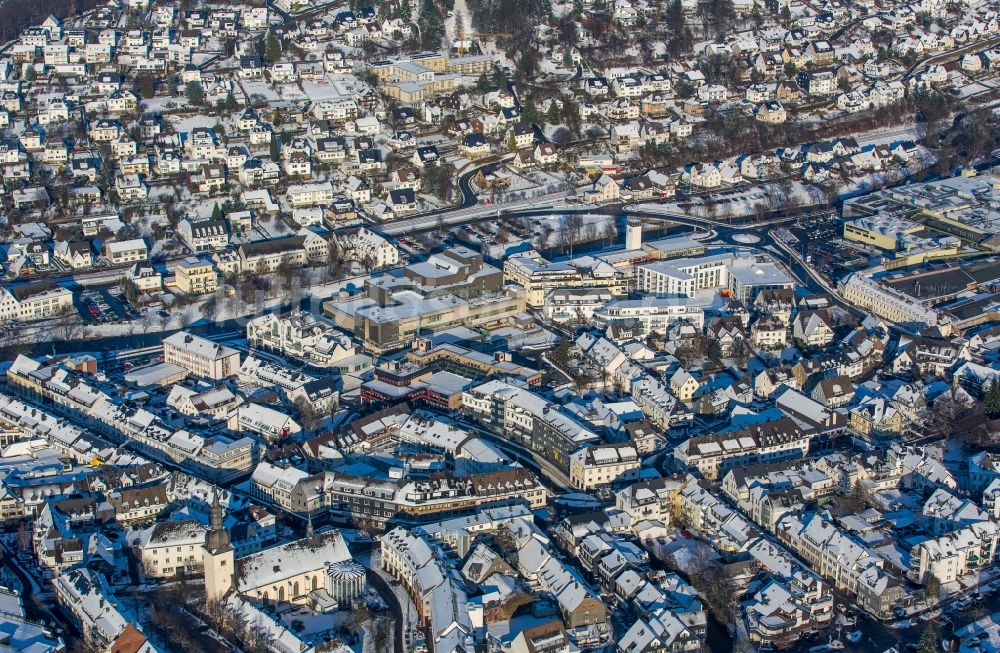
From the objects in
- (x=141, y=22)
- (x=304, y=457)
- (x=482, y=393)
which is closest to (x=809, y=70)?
(x=141, y=22)

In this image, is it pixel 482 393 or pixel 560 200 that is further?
pixel 560 200

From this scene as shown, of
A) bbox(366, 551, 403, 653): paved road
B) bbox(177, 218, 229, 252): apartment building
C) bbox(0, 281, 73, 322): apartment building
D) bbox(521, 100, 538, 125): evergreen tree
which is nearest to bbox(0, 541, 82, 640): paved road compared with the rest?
bbox(366, 551, 403, 653): paved road

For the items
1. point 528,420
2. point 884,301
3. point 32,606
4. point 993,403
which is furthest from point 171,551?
point 884,301

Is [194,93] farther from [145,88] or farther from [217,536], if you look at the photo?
[217,536]

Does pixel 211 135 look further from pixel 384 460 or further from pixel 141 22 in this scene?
pixel 384 460

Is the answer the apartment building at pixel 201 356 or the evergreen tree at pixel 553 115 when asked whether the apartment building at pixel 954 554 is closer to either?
the apartment building at pixel 201 356

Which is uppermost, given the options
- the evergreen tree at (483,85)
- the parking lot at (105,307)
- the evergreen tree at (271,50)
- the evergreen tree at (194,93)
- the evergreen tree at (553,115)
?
the evergreen tree at (271,50)

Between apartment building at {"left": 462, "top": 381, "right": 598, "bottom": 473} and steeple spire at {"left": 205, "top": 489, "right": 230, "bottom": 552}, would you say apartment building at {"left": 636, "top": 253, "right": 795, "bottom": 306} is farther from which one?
steeple spire at {"left": 205, "top": 489, "right": 230, "bottom": 552}

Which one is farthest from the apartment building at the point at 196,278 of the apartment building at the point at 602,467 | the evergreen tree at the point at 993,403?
the evergreen tree at the point at 993,403
